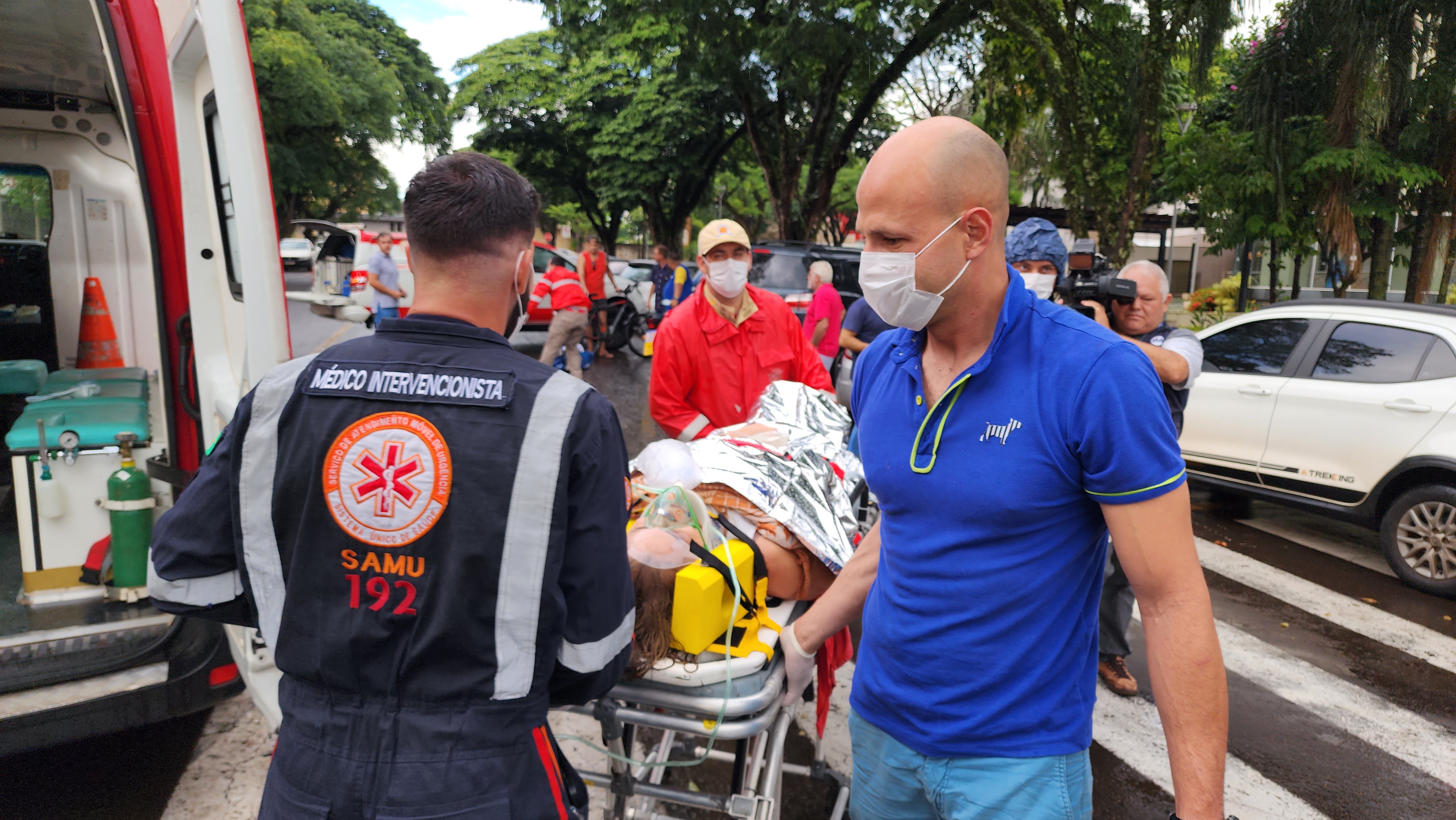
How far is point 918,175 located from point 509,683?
1.18 m

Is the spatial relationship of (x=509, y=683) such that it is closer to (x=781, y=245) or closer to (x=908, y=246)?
(x=908, y=246)

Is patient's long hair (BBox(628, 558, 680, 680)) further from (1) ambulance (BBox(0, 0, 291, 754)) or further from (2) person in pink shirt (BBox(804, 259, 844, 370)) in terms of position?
(2) person in pink shirt (BBox(804, 259, 844, 370))

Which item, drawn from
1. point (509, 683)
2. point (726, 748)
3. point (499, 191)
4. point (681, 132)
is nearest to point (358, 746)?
point (509, 683)

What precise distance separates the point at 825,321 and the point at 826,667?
6314 mm

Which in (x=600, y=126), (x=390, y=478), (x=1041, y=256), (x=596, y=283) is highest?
(x=600, y=126)

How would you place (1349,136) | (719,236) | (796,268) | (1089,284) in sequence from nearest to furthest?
(1089,284) → (719,236) → (1349,136) → (796,268)

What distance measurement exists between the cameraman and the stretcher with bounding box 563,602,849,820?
92.5 inches

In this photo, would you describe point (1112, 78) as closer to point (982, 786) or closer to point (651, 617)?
point (651, 617)

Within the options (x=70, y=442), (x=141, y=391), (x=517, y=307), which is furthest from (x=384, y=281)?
(x=517, y=307)

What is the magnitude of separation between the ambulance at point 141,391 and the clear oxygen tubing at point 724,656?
126 centimetres

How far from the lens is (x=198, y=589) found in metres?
1.68

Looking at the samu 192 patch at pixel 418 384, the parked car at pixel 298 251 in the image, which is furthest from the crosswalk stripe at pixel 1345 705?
the parked car at pixel 298 251

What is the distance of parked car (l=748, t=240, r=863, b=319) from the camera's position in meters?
11.8

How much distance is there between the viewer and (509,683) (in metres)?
1.54
